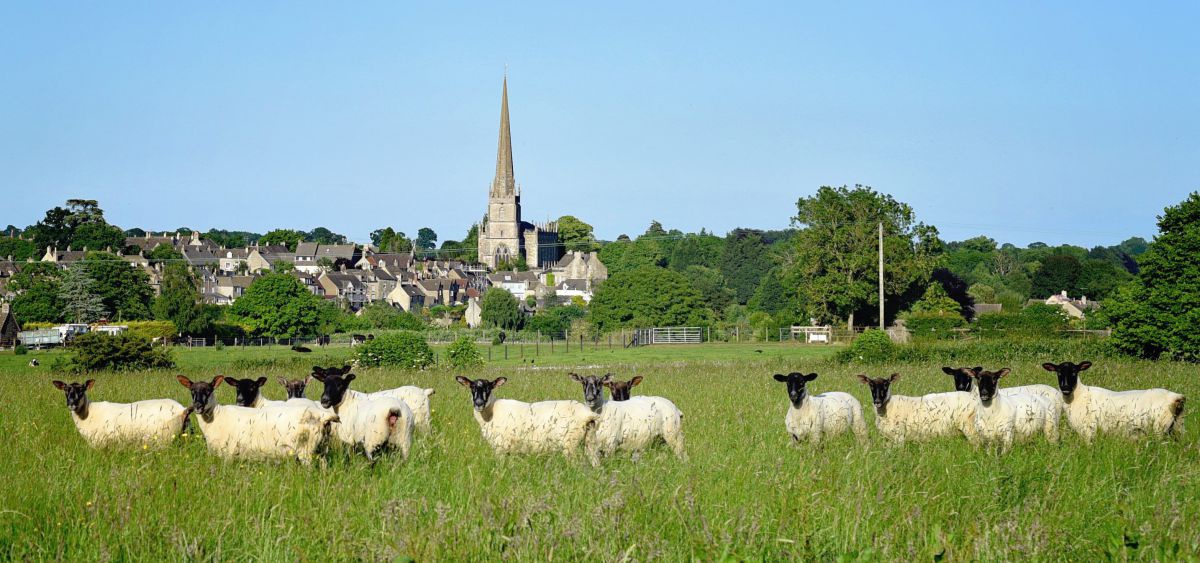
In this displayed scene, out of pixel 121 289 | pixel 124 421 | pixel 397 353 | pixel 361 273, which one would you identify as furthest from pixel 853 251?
pixel 361 273

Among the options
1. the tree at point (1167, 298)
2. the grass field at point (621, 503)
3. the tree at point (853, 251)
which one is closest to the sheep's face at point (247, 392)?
the grass field at point (621, 503)

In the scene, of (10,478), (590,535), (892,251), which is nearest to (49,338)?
(892,251)

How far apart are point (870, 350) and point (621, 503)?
2785cm

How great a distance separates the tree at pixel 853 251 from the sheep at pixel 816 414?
170 feet

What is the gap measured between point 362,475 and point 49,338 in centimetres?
7795

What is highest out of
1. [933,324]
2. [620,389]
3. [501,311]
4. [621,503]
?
[501,311]

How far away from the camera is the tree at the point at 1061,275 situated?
115500 millimetres

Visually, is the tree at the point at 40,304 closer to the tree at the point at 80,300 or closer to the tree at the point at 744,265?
the tree at the point at 80,300

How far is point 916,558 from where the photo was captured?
6.97 meters

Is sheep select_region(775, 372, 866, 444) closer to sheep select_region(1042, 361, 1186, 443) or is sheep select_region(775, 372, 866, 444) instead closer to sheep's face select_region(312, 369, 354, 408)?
sheep select_region(1042, 361, 1186, 443)

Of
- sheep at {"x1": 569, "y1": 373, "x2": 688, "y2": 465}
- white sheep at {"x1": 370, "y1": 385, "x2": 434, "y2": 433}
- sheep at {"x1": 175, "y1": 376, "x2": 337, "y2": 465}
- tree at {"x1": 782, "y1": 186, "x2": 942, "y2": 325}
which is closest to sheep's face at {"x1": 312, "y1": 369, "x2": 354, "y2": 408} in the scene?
white sheep at {"x1": 370, "y1": 385, "x2": 434, "y2": 433}

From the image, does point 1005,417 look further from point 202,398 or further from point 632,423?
Result: point 202,398

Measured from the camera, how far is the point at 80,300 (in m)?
88.8

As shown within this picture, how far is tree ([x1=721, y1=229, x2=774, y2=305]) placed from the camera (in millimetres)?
155250
